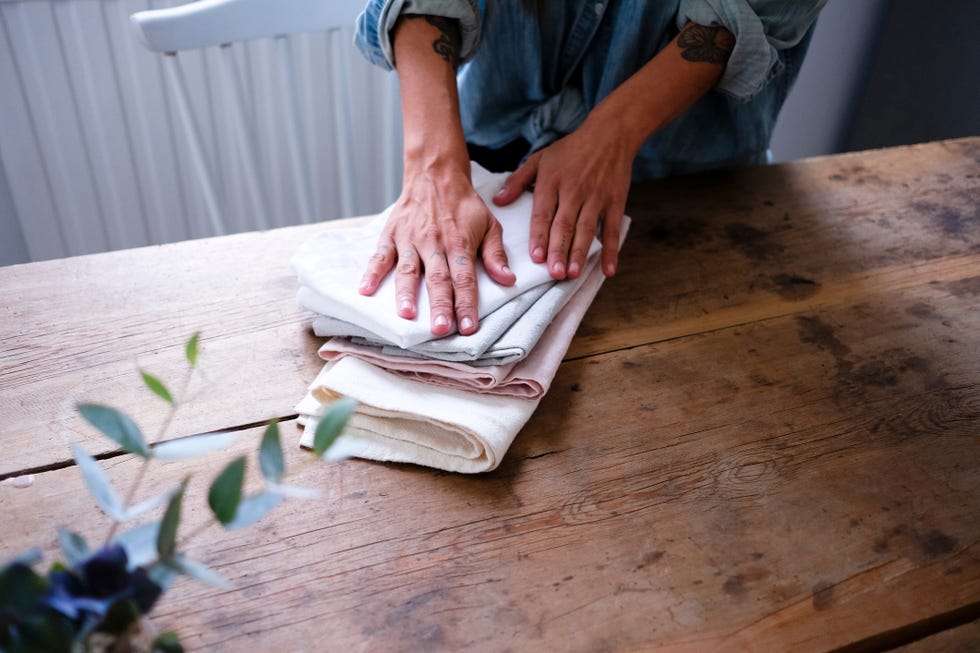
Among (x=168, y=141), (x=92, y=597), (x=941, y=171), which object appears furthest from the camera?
(x=168, y=141)

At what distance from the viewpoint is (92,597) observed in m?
0.36

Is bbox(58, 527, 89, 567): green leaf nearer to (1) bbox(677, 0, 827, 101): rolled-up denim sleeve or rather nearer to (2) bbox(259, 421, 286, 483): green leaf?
(2) bbox(259, 421, 286, 483): green leaf

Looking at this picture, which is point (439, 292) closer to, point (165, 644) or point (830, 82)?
point (165, 644)

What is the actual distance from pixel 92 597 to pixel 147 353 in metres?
0.44

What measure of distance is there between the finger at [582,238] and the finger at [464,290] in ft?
0.36

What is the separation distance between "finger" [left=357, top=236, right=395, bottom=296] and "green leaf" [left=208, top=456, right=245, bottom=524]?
1.32 feet

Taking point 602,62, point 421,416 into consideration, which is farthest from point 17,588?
point 602,62

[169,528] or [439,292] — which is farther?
[439,292]

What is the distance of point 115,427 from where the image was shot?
39cm

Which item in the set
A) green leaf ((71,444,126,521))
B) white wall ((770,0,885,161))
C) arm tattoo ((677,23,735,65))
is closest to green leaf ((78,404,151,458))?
green leaf ((71,444,126,521))

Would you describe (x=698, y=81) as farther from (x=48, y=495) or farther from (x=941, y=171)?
(x=48, y=495)

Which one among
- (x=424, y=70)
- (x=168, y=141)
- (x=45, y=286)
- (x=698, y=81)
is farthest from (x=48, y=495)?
(x=168, y=141)

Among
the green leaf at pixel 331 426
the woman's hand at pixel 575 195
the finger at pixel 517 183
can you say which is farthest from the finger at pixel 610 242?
the green leaf at pixel 331 426

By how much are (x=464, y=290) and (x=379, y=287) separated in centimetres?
8
